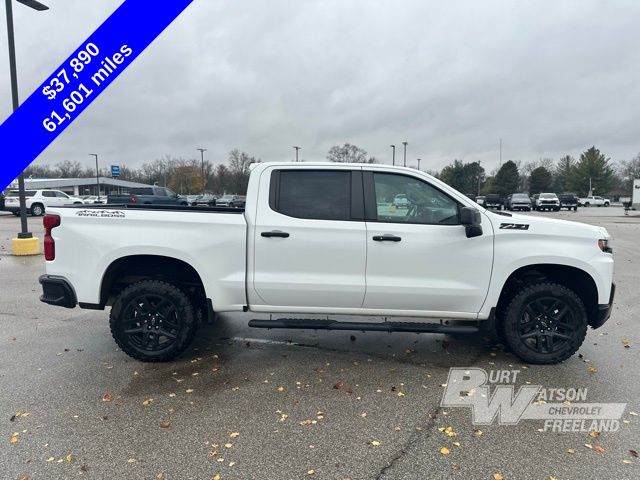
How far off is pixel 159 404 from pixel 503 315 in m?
3.32

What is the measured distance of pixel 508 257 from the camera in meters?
4.32

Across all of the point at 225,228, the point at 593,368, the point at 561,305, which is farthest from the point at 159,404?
the point at 593,368

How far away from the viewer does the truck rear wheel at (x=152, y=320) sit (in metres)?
4.46

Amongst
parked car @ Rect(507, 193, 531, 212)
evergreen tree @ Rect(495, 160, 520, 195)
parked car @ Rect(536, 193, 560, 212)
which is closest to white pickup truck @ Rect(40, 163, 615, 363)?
parked car @ Rect(507, 193, 531, 212)

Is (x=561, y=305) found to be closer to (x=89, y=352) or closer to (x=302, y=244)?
(x=302, y=244)

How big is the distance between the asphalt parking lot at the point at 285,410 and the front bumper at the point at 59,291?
2.12ft

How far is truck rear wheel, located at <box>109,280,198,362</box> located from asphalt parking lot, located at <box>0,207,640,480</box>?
187mm

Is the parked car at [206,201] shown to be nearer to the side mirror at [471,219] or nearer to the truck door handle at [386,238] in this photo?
the truck door handle at [386,238]

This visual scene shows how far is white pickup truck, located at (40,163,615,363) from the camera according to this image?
4.32 meters

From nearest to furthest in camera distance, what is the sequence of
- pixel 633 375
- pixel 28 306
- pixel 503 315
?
pixel 633 375 → pixel 503 315 → pixel 28 306

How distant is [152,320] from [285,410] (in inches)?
69.1

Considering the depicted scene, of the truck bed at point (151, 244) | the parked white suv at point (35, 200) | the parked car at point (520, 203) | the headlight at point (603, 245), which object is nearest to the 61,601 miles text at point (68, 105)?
the truck bed at point (151, 244)

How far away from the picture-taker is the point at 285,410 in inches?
142

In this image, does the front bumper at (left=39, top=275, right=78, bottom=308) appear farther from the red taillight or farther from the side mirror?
the side mirror
